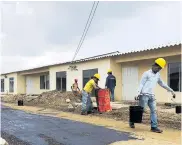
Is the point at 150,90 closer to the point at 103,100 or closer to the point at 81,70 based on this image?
the point at 103,100

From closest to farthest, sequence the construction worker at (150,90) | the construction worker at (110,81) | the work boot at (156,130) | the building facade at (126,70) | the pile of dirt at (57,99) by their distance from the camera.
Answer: the work boot at (156,130)
the construction worker at (150,90)
the building facade at (126,70)
the construction worker at (110,81)
the pile of dirt at (57,99)

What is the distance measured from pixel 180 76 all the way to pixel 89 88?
626 centimetres

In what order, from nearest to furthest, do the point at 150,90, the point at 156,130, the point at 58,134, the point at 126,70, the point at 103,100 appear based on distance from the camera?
the point at 58,134, the point at 156,130, the point at 150,90, the point at 103,100, the point at 126,70

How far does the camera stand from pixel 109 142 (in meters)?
8.03

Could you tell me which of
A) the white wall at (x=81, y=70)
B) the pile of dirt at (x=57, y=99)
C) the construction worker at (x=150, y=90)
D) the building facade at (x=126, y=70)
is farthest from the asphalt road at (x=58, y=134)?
the white wall at (x=81, y=70)

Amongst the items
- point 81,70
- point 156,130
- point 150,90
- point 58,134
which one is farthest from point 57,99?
point 58,134

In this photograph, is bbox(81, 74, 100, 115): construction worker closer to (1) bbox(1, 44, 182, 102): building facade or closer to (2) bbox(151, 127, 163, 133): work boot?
(2) bbox(151, 127, 163, 133): work boot

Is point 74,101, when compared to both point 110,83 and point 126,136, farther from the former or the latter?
point 126,136

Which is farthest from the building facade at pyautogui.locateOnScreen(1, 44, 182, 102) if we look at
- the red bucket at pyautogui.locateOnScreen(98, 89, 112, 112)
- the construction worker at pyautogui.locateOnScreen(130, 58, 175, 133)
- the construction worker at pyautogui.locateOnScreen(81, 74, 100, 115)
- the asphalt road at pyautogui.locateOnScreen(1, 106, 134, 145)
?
the asphalt road at pyautogui.locateOnScreen(1, 106, 134, 145)

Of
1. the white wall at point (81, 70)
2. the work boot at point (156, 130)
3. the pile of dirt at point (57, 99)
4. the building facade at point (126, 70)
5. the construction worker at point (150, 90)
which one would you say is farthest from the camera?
the white wall at point (81, 70)

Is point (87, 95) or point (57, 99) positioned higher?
point (87, 95)

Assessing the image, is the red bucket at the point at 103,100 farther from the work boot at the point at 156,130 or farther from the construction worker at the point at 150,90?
the work boot at the point at 156,130

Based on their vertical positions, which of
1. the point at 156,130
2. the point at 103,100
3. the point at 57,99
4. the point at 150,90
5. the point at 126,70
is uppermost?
the point at 126,70

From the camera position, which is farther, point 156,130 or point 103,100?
point 103,100
